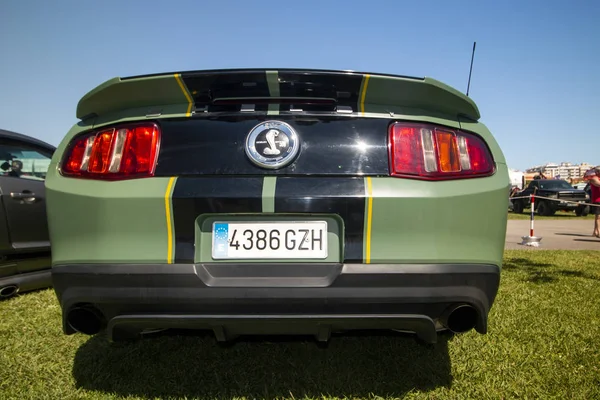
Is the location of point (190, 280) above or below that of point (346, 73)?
below


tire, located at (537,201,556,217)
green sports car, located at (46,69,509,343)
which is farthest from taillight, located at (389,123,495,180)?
tire, located at (537,201,556,217)

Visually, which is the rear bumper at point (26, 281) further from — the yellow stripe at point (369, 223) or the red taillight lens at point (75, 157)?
the yellow stripe at point (369, 223)

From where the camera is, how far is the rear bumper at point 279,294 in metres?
1.59

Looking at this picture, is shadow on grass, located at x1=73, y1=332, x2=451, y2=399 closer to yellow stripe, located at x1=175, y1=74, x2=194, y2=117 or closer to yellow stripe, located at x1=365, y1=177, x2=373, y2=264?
yellow stripe, located at x1=365, y1=177, x2=373, y2=264

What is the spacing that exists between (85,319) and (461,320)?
152 centimetres

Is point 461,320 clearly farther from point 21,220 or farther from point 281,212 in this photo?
point 21,220

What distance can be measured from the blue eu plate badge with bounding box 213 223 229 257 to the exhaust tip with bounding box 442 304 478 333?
35.7 inches

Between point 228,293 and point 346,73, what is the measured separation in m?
0.98

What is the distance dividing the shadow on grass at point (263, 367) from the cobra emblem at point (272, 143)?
0.86 m

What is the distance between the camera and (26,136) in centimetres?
414

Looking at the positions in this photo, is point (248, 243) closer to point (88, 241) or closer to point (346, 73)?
point (88, 241)

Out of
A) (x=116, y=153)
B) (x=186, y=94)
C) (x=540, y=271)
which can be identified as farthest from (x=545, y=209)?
(x=116, y=153)

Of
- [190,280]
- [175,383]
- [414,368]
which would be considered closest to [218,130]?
[190,280]

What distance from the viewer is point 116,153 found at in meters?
1.76
